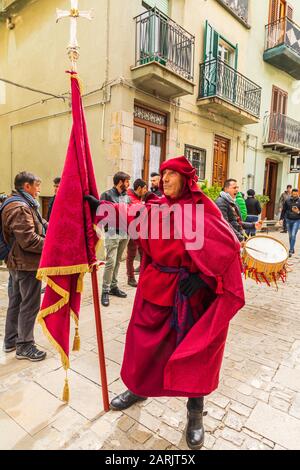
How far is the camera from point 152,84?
7.81 meters

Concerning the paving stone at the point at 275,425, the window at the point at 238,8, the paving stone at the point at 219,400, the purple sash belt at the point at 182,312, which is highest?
the window at the point at 238,8

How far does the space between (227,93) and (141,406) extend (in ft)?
34.0

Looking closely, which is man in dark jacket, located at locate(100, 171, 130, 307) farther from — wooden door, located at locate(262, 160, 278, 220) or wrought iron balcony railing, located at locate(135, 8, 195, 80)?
wooden door, located at locate(262, 160, 278, 220)

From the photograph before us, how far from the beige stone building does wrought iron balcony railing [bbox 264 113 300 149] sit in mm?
60

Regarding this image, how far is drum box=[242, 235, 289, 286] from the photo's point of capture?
157 inches

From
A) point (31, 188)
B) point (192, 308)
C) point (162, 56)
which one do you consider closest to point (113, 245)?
point (31, 188)

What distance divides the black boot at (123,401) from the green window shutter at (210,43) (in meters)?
10.2

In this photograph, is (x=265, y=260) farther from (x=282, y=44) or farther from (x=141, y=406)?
(x=282, y=44)

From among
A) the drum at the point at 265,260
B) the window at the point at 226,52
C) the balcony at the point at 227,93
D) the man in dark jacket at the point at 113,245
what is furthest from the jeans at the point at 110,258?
the window at the point at 226,52

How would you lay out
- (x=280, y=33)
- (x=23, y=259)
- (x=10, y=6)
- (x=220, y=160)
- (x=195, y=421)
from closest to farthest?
1. (x=195, y=421)
2. (x=23, y=259)
3. (x=10, y=6)
4. (x=220, y=160)
5. (x=280, y=33)

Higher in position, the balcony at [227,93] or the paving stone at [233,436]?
the balcony at [227,93]

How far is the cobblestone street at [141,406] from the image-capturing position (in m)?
2.12

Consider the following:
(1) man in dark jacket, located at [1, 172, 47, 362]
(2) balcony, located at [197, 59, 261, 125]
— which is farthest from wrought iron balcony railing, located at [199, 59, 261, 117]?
(1) man in dark jacket, located at [1, 172, 47, 362]

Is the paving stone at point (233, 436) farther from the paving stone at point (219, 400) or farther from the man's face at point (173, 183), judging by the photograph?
the man's face at point (173, 183)
